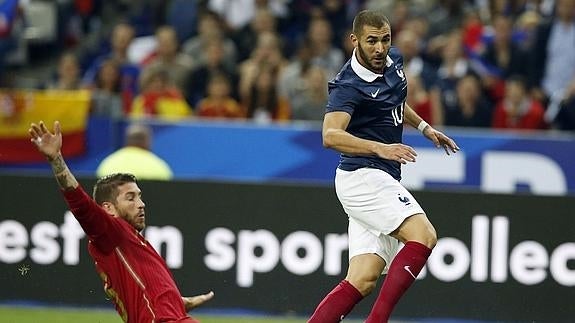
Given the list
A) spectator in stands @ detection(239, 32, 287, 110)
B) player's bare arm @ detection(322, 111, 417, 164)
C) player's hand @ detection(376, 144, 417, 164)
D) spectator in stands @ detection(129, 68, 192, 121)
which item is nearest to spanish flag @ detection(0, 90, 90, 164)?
spectator in stands @ detection(129, 68, 192, 121)

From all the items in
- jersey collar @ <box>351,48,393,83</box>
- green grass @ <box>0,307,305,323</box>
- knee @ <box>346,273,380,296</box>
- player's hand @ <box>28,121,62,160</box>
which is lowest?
green grass @ <box>0,307,305,323</box>

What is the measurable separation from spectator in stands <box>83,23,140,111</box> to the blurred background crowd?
17 mm

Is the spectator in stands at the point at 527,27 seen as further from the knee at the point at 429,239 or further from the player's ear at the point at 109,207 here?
the player's ear at the point at 109,207

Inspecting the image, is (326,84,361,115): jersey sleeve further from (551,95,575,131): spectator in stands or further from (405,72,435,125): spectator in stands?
(551,95,575,131): spectator in stands

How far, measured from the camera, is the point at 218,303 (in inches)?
443

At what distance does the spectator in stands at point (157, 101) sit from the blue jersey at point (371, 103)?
733cm

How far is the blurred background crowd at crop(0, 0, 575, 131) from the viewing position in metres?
15.4

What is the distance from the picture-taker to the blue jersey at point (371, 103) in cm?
786

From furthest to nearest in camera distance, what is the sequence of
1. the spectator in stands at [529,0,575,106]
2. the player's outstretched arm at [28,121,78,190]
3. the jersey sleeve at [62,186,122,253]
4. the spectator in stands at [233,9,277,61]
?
1. the spectator in stands at [233,9,277,61]
2. the spectator in stands at [529,0,575,106]
3. the jersey sleeve at [62,186,122,253]
4. the player's outstretched arm at [28,121,78,190]

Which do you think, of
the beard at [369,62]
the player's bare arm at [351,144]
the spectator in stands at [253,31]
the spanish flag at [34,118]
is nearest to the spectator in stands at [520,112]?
the spectator in stands at [253,31]

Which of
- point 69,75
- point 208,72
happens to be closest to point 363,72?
point 208,72

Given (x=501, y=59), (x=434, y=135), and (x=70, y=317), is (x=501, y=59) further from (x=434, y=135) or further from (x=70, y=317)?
(x=434, y=135)

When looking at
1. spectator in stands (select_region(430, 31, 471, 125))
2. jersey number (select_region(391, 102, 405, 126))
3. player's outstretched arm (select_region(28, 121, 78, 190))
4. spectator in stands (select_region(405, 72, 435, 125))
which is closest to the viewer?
player's outstretched arm (select_region(28, 121, 78, 190))

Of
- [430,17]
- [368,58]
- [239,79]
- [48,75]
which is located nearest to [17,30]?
[48,75]
